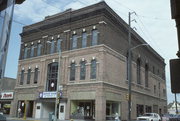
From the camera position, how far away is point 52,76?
122ft

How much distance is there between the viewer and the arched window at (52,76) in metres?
36.3

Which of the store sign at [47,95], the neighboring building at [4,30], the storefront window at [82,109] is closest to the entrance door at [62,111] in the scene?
the storefront window at [82,109]

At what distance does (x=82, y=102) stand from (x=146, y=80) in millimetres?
19420

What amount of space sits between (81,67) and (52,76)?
6.37 m

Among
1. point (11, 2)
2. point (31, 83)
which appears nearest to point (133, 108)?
point (31, 83)

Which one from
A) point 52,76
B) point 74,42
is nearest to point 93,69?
point 74,42

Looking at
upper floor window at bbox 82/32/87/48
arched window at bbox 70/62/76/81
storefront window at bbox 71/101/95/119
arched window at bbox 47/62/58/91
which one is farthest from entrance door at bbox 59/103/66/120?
upper floor window at bbox 82/32/87/48

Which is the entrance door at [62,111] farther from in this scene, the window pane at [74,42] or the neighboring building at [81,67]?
the window pane at [74,42]

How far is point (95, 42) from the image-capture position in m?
32.7

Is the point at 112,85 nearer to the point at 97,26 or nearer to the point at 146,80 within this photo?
the point at 97,26

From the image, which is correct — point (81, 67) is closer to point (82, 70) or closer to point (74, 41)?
point (82, 70)

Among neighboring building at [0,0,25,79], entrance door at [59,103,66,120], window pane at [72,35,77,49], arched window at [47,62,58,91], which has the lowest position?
entrance door at [59,103,66,120]

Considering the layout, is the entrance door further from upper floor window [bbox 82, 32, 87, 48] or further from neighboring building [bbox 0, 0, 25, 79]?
neighboring building [bbox 0, 0, 25, 79]

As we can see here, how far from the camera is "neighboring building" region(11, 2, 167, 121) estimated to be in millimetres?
31547
